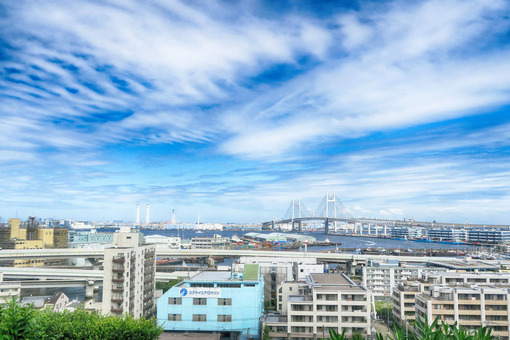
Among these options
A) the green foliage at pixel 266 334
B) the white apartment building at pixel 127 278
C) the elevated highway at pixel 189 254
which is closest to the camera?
the green foliage at pixel 266 334

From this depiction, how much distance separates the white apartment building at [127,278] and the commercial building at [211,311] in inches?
45.9

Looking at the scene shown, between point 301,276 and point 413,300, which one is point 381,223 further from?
point 413,300

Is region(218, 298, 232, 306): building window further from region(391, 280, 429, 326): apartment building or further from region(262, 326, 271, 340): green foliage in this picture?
region(391, 280, 429, 326): apartment building

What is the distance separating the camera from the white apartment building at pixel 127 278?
9766 millimetres

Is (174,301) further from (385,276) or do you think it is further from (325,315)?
(385,276)

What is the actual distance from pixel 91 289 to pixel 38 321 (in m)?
13.7

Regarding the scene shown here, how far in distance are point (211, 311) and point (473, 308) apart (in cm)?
668

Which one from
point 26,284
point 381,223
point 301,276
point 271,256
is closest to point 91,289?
point 26,284

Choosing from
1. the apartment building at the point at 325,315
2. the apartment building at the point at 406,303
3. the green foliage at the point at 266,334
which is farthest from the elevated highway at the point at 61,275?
the apartment building at the point at 406,303

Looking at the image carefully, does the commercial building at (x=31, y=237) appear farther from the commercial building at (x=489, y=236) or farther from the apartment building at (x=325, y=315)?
the commercial building at (x=489, y=236)

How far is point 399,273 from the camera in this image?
18.0m

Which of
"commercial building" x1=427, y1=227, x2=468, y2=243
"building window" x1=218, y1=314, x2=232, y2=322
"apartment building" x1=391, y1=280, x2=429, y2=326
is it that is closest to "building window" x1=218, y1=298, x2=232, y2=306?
"building window" x1=218, y1=314, x2=232, y2=322

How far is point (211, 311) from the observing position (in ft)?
31.0

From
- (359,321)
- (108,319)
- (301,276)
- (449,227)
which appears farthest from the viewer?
(449,227)
